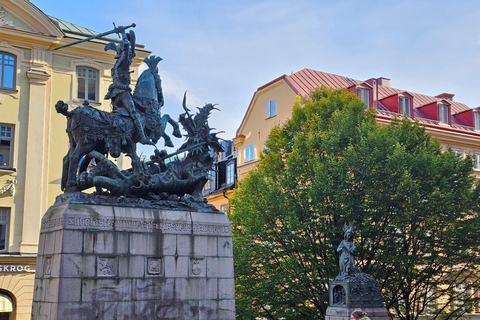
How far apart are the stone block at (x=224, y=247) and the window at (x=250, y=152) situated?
2976 centimetres

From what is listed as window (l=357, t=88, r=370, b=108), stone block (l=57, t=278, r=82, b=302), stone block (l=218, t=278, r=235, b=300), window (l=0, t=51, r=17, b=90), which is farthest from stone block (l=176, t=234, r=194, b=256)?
window (l=357, t=88, r=370, b=108)

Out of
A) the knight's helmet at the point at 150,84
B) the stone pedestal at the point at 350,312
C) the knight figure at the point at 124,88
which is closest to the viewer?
the knight figure at the point at 124,88

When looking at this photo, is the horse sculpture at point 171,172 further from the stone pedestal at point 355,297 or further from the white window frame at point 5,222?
the white window frame at point 5,222

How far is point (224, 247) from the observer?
1378 centimetres

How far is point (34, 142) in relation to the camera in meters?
29.5

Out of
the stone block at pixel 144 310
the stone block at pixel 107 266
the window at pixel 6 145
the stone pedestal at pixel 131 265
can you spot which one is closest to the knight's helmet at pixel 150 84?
the stone pedestal at pixel 131 265

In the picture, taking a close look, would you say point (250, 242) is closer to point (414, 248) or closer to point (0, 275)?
point (414, 248)

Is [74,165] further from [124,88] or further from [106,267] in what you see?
[106,267]

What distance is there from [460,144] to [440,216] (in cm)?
2216

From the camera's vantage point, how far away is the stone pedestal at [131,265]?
11.9 meters

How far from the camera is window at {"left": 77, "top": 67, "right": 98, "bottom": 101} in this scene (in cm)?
3116

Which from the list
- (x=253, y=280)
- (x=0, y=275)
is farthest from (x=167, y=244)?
(x=0, y=275)

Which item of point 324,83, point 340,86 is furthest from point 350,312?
point 340,86

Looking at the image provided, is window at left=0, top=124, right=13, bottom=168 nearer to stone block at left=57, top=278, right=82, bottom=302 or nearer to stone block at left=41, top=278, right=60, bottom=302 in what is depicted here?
stone block at left=41, top=278, right=60, bottom=302
